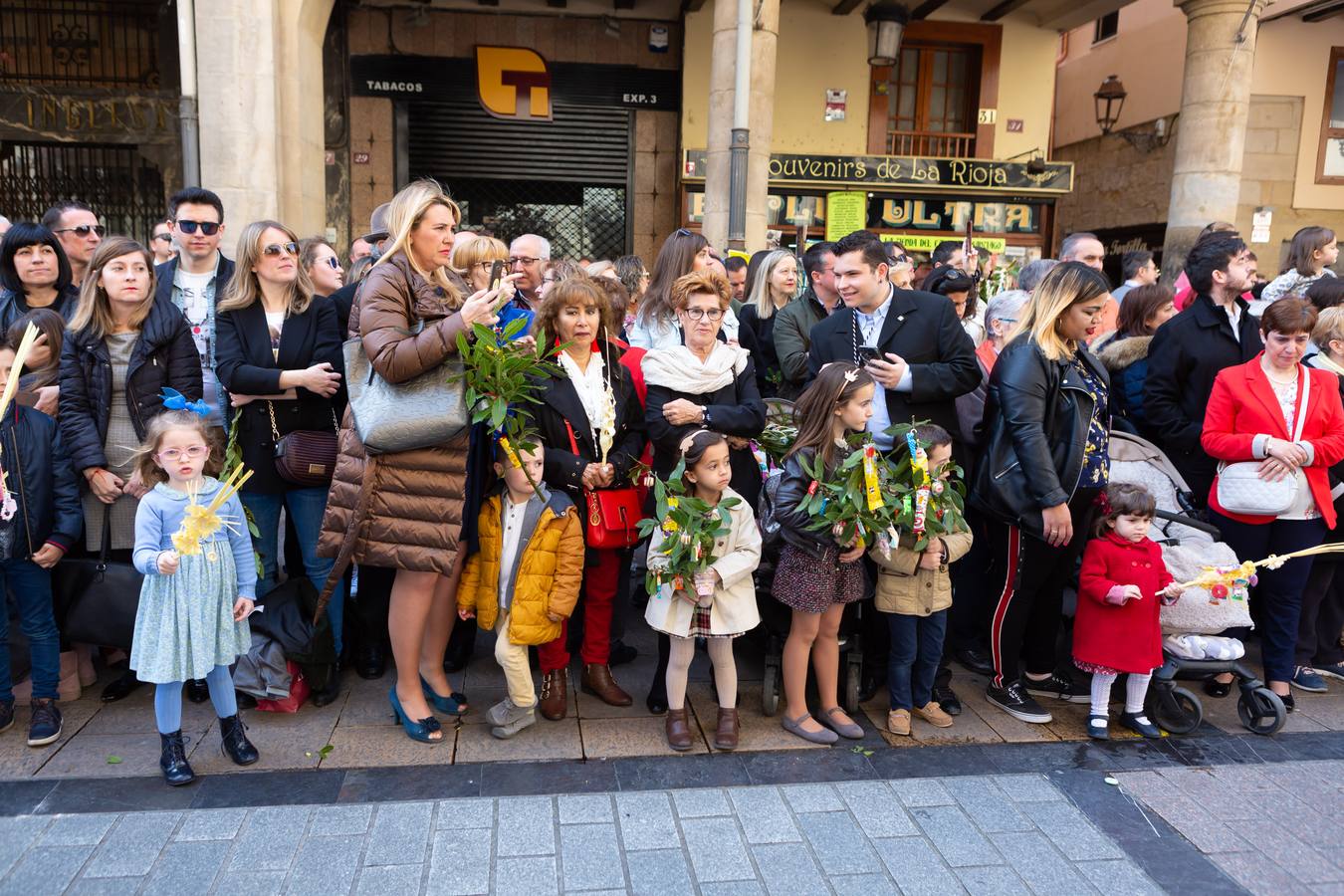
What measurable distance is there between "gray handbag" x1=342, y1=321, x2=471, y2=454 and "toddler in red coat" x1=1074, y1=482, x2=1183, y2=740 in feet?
9.24

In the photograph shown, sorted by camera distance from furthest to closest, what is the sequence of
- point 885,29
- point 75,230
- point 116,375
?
point 885,29, point 75,230, point 116,375

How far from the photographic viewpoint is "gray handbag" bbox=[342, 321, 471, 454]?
3.56 metres

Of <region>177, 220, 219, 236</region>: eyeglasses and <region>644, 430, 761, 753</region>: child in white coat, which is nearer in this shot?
<region>644, 430, 761, 753</region>: child in white coat

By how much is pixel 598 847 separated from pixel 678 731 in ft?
2.67

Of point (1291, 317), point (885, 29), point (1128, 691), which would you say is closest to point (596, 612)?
point (1128, 691)

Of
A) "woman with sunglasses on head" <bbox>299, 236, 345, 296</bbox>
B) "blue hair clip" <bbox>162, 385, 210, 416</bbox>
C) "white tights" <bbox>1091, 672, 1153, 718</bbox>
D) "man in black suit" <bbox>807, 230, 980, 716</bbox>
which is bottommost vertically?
"white tights" <bbox>1091, 672, 1153, 718</bbox>

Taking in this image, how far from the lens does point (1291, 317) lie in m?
4.22

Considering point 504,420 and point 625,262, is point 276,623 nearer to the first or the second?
point 504,420

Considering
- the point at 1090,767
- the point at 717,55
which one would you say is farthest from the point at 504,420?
the point at 717,55

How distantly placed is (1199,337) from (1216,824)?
2.52 m

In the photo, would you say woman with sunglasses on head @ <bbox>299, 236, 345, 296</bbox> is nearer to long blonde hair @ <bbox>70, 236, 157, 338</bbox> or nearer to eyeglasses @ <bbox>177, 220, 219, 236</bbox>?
eyeglasses @ <bbox>177, 220, 219, 236</bbox>

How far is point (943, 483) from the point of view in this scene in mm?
3930

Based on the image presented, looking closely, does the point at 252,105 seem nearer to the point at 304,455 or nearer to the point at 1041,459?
the point at 304,455

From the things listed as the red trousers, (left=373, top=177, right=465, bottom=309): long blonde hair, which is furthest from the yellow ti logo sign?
the red trousers
